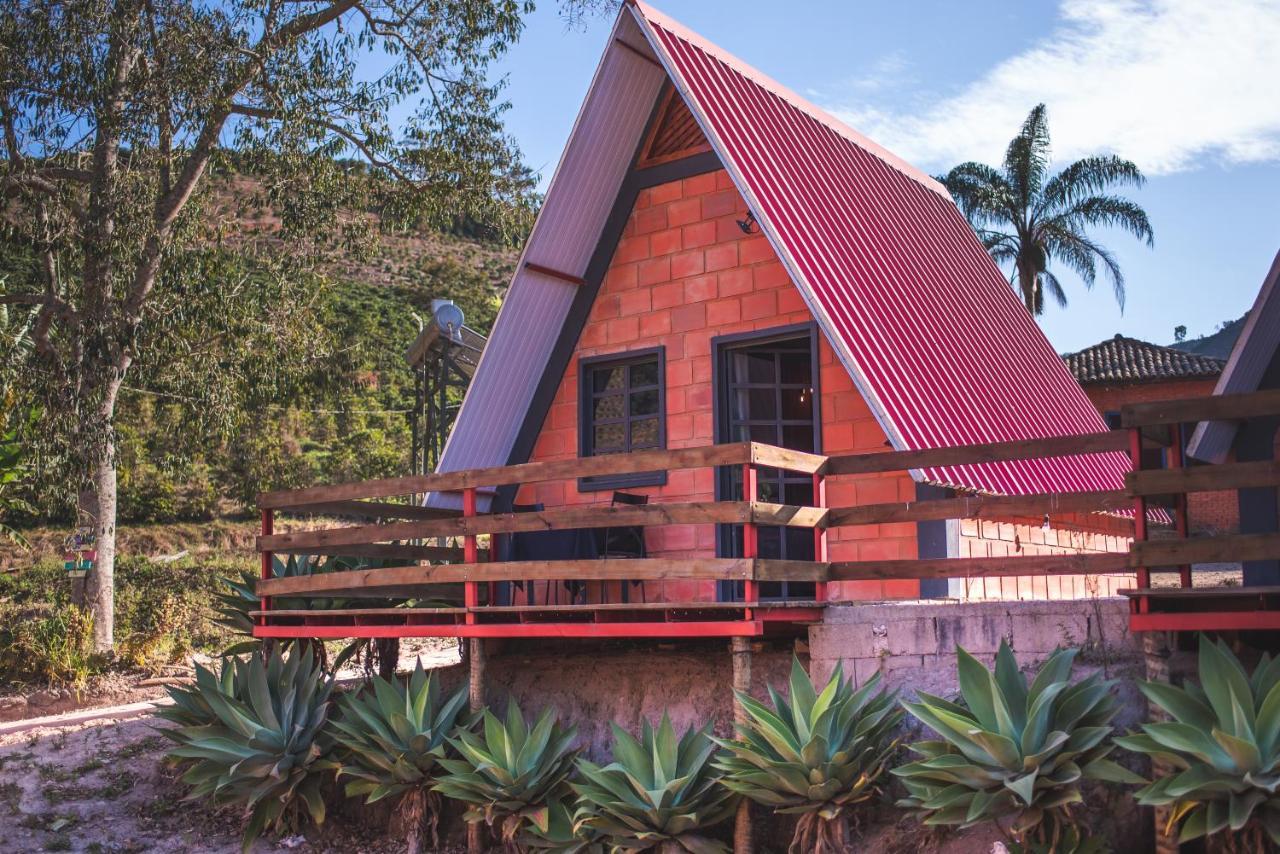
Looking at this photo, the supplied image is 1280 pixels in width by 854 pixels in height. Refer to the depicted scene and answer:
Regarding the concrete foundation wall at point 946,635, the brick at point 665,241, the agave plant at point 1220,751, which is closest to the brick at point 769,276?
the brick at point 665,241

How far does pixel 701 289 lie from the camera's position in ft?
39.5

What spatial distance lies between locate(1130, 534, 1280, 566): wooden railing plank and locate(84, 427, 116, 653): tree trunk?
13854 mm

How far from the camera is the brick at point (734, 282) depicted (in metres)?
11.8

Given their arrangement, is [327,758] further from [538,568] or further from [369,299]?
[369,299]

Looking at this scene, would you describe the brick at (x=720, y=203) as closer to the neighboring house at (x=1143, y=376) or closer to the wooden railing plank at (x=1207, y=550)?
the wooden railing plank at (x=1207, y=550)

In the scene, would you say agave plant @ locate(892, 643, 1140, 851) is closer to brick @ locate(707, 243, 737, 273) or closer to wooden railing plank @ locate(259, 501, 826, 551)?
wooden railing plank @ locate(259, 501, 826, 551)

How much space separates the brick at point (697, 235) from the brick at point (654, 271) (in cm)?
27

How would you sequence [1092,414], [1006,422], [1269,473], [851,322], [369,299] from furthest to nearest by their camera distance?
[369,299]
[1092,414]
[1006,422]
[851,322]
[1269,473]

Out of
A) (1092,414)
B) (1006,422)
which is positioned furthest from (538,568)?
(1092,414)

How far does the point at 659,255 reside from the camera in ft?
40.7

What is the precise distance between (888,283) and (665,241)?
2137 millimetres

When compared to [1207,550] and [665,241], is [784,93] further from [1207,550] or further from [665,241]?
[1207,550]

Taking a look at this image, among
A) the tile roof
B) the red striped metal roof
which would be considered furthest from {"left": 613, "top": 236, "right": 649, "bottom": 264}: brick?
the tile roof

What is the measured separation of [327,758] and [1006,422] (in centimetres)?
679
